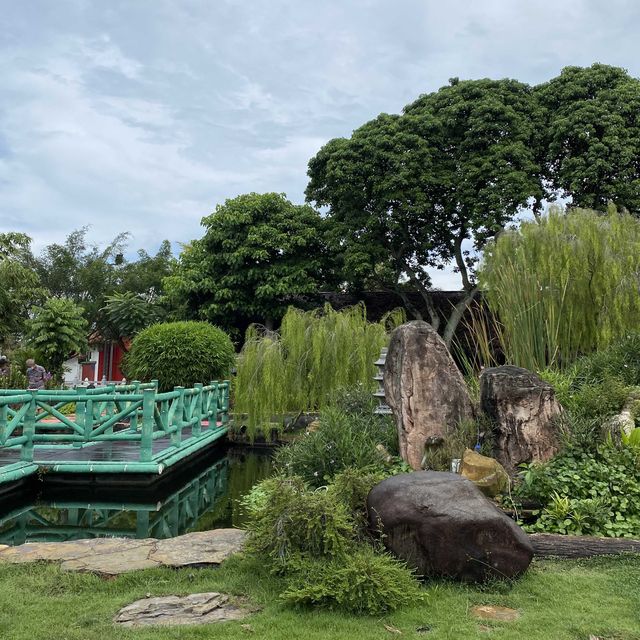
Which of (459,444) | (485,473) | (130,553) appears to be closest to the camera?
(130,553)

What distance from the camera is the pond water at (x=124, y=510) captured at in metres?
5.99

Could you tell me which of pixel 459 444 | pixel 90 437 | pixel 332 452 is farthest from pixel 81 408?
pixel 459 444

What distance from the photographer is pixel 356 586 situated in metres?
3.16

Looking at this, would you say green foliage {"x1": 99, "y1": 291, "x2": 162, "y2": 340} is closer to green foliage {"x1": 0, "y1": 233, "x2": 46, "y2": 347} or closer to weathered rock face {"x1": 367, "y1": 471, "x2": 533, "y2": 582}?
green foliage {"x1": 0, "y1": 233, "x2": 46, "y2": 347}

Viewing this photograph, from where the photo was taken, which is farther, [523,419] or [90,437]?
[90,437]

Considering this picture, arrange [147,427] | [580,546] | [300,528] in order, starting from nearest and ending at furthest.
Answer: [300,528] → [580,546] → [147,427]

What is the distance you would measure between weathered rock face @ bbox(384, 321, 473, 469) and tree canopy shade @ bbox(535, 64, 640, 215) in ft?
37.2

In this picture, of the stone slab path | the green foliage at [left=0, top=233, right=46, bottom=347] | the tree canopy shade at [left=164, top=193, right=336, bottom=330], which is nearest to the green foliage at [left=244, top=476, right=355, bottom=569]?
the stone slab path

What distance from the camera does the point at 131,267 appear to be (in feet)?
96.6

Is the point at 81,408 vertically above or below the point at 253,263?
below

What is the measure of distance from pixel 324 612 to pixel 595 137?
1571 cm

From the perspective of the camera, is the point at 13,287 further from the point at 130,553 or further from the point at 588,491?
the point at 588,491

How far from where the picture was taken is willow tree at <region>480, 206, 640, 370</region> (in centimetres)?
824

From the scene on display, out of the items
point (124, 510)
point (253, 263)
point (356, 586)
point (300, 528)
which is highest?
point (253, 263)
